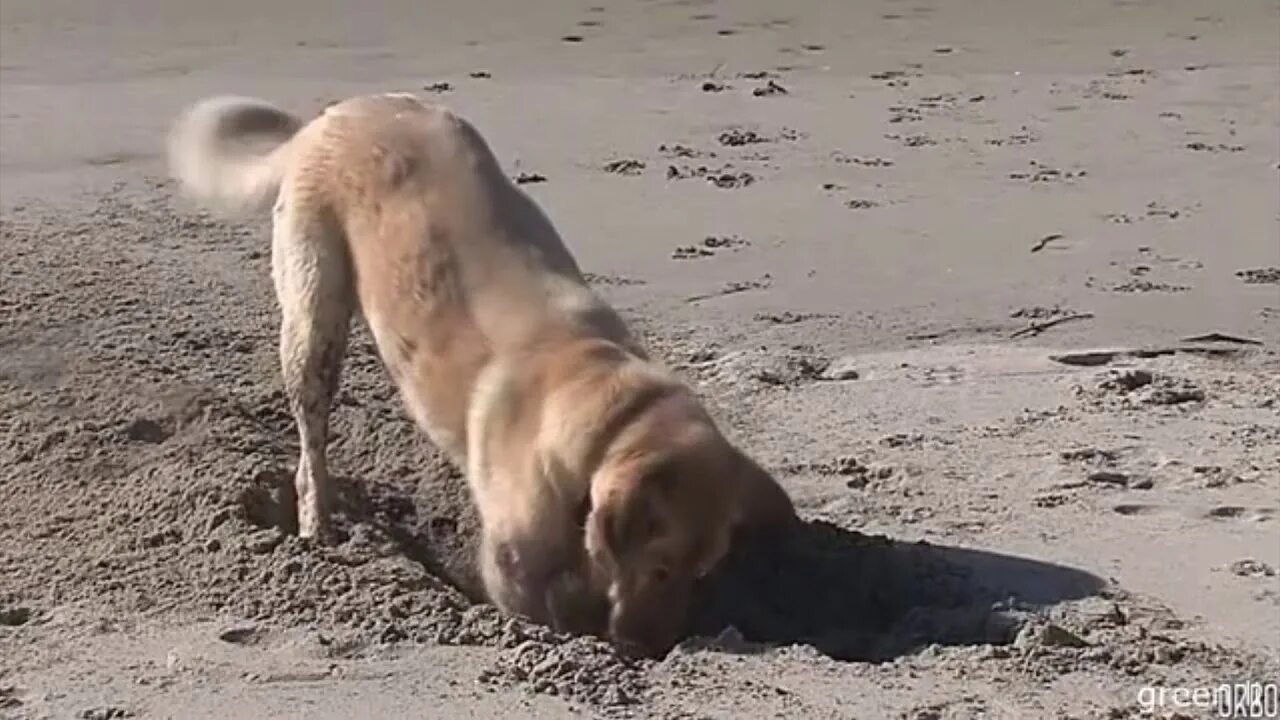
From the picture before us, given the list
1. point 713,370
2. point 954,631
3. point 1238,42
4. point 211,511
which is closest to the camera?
point 954,631

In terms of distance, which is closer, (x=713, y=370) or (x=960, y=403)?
(x=960, y=403)

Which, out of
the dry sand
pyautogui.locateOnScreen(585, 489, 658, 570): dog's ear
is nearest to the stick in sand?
the dry sand

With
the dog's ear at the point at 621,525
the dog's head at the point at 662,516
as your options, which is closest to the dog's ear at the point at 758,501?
the dog's head at the point at 662,516

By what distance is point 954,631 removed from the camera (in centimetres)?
479

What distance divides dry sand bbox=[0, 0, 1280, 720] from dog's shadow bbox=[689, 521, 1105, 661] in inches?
0.4

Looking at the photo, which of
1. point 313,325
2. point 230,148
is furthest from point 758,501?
point 230,148

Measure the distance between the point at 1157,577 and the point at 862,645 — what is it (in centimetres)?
68

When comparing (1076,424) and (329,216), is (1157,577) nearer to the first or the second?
(1076,424)

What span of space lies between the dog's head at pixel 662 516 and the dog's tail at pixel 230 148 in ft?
6.59

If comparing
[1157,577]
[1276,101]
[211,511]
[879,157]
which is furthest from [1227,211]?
[211,511]

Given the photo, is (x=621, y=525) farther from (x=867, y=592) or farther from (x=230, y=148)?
(x=230, y=148)

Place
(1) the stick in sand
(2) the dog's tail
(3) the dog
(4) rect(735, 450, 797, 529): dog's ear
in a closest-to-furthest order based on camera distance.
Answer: (3) the dog
(4) rect(735, 450, 797, 529): dog's ear
(2) the dog's tail
(1) the stick in sand

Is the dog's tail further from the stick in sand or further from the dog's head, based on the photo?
the stick in sand

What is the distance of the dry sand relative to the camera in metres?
4.54
